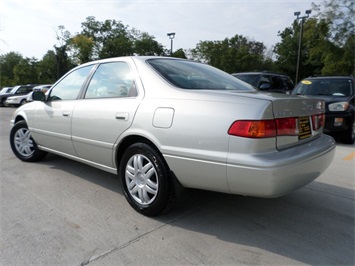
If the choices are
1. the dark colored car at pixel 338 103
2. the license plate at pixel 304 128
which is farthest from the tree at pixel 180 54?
the license plate at pixel 304 128

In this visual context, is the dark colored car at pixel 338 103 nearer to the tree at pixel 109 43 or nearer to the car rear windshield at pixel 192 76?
the car rear windshield at pixel 192 76

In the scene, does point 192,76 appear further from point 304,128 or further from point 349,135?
point 349,135

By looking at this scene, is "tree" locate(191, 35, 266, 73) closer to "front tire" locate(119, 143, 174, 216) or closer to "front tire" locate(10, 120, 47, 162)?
"front tire" locate(10, 120, 47, 162)

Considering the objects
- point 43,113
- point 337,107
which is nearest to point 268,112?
point 43,113

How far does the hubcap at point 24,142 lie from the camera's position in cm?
462

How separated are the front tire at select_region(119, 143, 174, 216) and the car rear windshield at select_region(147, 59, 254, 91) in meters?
0.72

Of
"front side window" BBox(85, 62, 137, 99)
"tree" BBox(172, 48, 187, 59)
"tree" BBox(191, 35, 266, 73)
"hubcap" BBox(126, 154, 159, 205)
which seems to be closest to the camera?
"hubcap" BBox(126, 154, 159, 205)

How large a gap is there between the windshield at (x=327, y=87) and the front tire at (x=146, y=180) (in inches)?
236

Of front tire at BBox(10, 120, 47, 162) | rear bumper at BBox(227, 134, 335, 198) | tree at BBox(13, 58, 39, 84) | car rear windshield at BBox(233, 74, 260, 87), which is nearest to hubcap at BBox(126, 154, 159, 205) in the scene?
rear bumper at BBox(227, 134, 335, 198)

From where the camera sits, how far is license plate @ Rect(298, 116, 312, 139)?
255 centimetres

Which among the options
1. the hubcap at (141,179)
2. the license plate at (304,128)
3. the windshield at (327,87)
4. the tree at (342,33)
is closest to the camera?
the license plate at (304,128)

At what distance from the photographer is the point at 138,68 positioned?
303 centimetres

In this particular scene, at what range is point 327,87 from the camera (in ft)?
24.2

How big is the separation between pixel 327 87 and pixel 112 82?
6126mm
